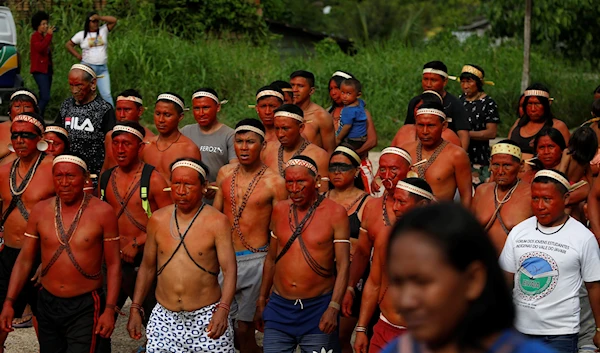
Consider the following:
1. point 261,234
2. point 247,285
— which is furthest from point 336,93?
point 247,285

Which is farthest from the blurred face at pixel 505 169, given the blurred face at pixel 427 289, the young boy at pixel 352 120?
the blurred face at pixel 427 289

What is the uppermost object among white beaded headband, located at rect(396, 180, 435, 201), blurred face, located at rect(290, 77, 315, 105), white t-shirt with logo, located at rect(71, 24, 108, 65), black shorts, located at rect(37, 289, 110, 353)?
white t-shirt with logo, located at rect(71, 24, 108, 65)

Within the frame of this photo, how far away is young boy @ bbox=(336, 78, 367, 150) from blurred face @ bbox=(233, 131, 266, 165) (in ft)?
8.53

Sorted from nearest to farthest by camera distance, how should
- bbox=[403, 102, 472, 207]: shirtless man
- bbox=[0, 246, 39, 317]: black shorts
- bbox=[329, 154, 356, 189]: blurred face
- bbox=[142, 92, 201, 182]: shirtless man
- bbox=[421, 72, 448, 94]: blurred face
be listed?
bbox=[329, 154, 356, 189]: blurred face < bbox=[0, 246, 39, 317]: black shorts < bbox=[403, 102, 472, 207]: shirtless man < bbox=[142, 92, 201, 182]: shirtless man < bbox=[421, 72, 448, 94]: blurred face

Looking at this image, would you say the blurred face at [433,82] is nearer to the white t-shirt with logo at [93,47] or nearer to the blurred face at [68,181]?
the blurred face at [68,181]

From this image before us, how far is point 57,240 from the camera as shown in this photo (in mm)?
7023

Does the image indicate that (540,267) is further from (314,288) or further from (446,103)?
(446,103)

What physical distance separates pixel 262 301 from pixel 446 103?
362 centimetres

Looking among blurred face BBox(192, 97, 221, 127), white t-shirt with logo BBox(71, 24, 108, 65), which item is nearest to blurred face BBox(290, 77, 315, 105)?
blurred face BBox(192, 97, 221, 127)

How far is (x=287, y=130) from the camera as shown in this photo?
28.7ft

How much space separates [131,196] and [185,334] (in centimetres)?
168

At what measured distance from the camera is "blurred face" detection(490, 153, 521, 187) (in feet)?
24.5

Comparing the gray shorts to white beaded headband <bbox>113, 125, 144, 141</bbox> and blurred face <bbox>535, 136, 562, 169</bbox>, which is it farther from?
blurred face <bbox>535, 136, 562, 169</bbox>

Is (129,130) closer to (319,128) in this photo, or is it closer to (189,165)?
(189,165)
